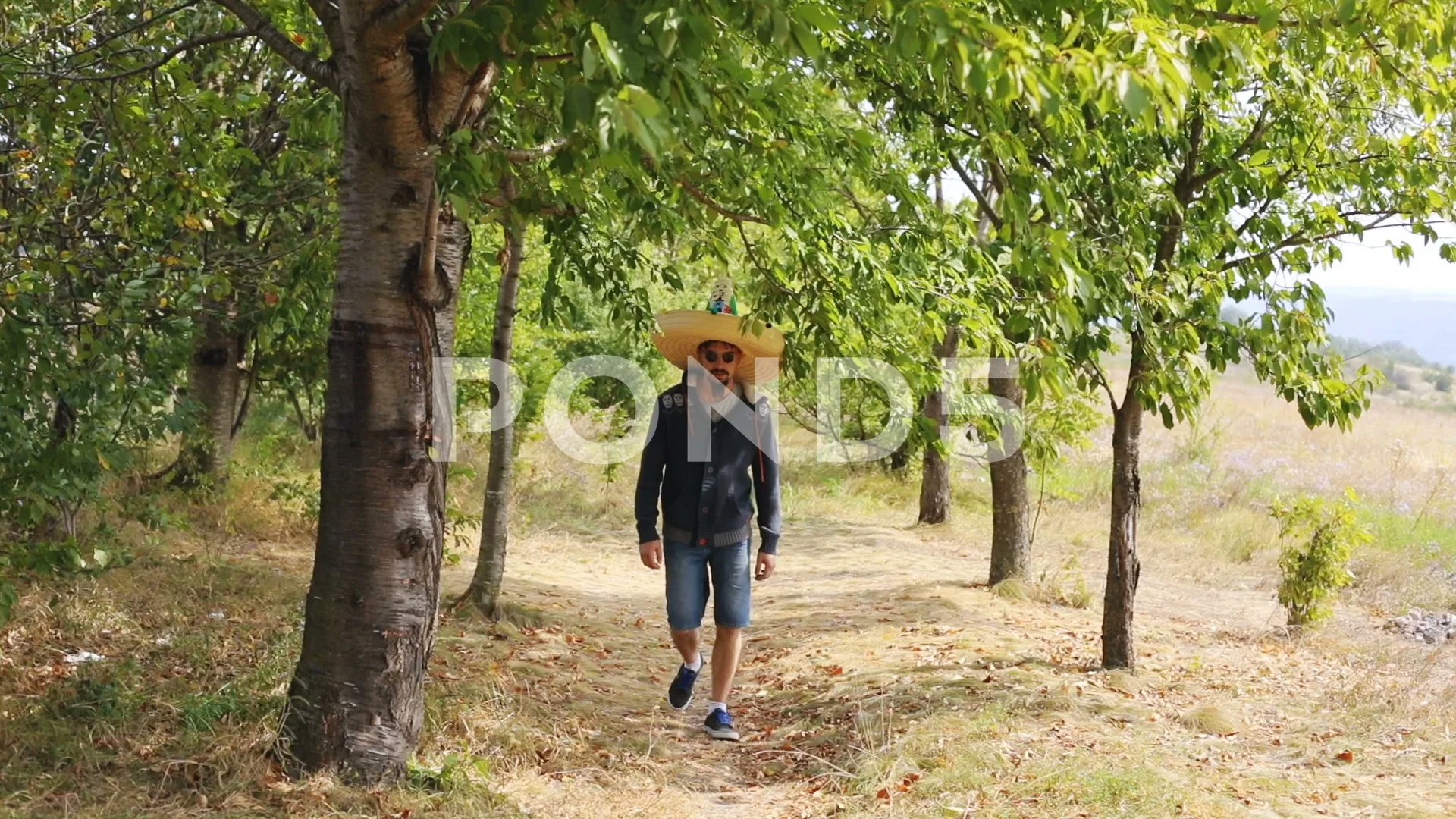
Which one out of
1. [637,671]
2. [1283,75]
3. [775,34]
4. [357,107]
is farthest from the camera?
[637,671]

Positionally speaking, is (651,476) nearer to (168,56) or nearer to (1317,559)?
(168,56)

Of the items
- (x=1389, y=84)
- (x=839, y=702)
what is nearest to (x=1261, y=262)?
(x=1389, y=84)

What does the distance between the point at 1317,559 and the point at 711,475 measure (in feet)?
19.1

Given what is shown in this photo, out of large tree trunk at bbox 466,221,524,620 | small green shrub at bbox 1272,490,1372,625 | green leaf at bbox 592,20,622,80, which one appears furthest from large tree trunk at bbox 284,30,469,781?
small green shrub at bbox 1272,490,1372,625

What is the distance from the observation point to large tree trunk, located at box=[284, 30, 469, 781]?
4812 millimetres

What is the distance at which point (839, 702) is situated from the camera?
7227 mm

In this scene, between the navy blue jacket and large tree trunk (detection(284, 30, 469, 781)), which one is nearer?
large tree trunk (detection(284, 30, 469, 781))

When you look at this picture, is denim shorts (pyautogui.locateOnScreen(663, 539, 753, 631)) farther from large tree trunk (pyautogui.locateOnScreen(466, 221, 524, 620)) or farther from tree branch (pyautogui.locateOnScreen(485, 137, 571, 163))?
large tree trunk (pyautogui.locateOnScreen(466, 221, 524, 620))

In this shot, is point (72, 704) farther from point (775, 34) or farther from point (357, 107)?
point (775, 34)

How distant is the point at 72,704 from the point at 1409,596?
467 inches

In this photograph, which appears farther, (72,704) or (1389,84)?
(1389,84)

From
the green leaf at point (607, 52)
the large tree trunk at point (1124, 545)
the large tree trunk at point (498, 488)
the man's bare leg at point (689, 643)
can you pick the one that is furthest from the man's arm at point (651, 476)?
the green leaf at point (607, 52)

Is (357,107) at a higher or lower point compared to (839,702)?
higher

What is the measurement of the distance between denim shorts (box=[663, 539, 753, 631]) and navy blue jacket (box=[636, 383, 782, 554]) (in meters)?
0.06
